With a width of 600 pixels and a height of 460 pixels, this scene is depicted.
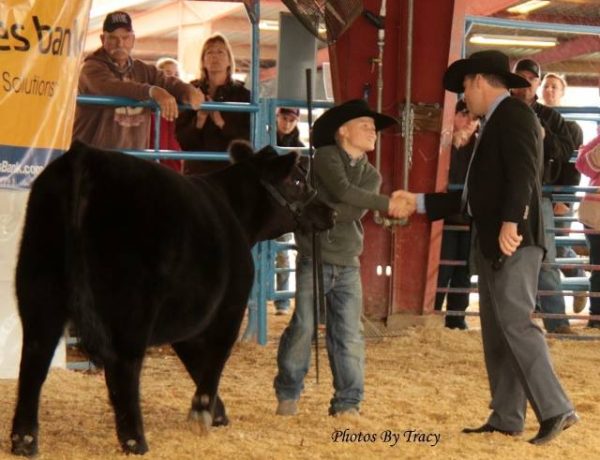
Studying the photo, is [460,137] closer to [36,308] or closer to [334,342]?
[334,342]

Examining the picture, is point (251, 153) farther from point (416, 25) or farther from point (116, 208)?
point (416, 25)

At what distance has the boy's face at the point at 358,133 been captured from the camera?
18.2ft

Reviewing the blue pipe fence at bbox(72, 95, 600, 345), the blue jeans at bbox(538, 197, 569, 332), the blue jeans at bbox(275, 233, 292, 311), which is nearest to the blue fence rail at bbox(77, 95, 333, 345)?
the blue pipe fence at bbox(72, 95, 600, 345)

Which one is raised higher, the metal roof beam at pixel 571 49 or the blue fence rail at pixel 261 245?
the metal roof beam at pixel 571 49

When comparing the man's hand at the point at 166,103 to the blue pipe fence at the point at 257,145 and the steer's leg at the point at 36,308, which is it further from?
the steer's leg at the point at 36,308

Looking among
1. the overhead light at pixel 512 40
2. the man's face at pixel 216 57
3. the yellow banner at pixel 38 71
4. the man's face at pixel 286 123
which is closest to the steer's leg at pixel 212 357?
the yellow banner at pixel 38 71

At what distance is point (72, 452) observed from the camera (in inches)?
176

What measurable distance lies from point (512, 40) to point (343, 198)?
15189 mm

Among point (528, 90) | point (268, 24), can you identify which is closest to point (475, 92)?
point (528, 90)

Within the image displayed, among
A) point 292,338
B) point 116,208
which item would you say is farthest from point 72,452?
point 292,338

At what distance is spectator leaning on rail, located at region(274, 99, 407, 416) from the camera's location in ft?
17.9

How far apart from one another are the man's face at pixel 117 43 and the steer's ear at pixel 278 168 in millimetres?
2297

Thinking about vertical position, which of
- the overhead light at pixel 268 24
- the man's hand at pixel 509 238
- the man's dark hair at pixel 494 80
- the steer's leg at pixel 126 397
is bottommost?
the steer's leg at pixel 126 397

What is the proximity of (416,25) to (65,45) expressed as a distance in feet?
9.64
